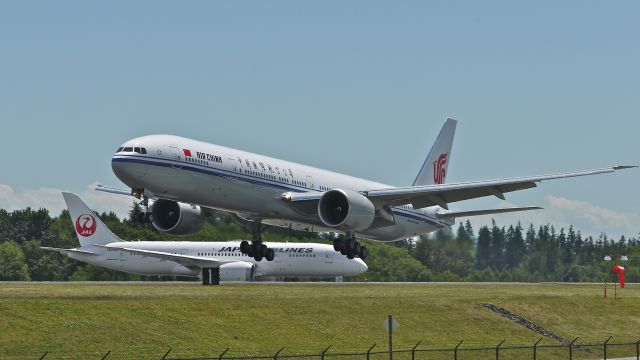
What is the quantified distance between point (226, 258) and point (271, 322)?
44.3 meters

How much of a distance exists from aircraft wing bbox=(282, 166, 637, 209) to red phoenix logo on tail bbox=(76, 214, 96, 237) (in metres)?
46.9

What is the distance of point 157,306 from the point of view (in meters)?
58.0

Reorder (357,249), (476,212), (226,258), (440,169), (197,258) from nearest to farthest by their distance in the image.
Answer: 1. (357,249)
2. (476,212)
3. (440,169)
4. (197,258)
5. (226,258)

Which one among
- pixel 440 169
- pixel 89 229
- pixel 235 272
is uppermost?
pixel 440 169

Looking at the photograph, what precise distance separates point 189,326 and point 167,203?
41.8 feet

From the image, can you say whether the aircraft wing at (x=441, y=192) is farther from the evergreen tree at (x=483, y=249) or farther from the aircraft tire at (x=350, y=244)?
the evergreen tree at (x=483, y=249)

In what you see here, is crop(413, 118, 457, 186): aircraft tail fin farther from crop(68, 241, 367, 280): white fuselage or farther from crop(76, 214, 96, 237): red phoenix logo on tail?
crop(76, 214, 96, 237): red phoenix logo on tail

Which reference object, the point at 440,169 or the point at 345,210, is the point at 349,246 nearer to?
the point at 345,210

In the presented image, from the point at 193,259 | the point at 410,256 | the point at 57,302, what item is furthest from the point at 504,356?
the point at 410,256

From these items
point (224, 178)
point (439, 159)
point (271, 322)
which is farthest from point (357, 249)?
point (439, 159)

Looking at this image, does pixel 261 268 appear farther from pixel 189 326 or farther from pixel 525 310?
pixel 189 326

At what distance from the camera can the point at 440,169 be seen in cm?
8312

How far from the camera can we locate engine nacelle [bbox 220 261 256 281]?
99938 mm

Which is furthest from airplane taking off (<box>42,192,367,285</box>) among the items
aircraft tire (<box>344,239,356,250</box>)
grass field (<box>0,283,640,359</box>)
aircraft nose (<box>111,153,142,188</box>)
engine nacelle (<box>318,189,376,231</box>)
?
aircraft nose (<box>111,153,142,188</box>)
